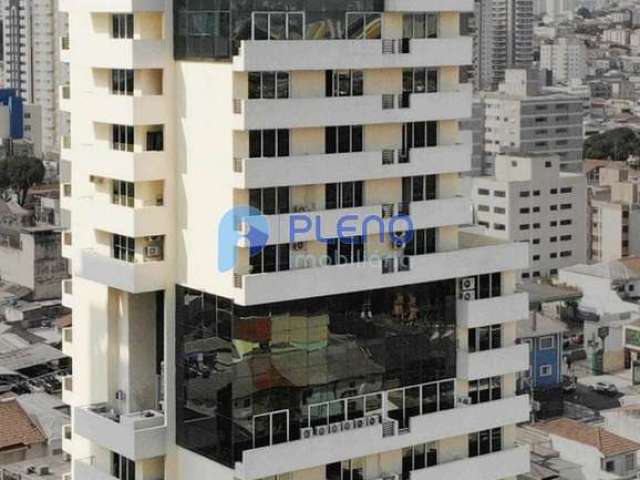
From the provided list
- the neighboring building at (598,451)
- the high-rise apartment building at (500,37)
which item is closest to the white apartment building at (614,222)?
the neighboring building at (598,451)

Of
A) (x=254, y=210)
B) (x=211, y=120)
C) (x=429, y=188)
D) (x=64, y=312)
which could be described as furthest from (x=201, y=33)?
(x=64, y=312)

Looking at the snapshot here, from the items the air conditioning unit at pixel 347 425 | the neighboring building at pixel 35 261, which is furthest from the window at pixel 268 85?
the neighboring building at pixel 35 261

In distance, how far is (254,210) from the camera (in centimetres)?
1203

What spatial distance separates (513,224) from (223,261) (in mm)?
33348

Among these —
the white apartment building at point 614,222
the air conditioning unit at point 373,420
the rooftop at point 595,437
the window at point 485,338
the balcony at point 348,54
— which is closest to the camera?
the balcony at point 348,54

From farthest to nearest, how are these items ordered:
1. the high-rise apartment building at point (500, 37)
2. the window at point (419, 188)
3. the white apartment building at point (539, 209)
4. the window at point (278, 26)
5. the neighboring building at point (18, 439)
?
1. the high-rise apartment building at point (500, 37)
2. the white apartment building at point (539, 209)
3. the neighboring building at point (18, 439)
4. the window at point (419, 188)
5. the window at point (278, 26)

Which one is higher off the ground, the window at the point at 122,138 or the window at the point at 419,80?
the window at the point at 419,80

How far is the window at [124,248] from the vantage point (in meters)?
12.6

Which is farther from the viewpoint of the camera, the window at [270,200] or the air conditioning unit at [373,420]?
the air conditioning unit at [373,420]

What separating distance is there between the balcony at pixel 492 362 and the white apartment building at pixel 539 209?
31.0 metres

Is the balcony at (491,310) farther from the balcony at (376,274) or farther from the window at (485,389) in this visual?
the window at (485,389)

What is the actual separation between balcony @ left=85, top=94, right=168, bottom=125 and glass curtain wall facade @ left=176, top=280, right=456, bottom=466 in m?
1.40

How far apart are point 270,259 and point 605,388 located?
71.7 feet

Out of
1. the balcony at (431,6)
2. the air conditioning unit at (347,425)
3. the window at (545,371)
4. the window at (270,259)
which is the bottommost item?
the window at (545,371)
